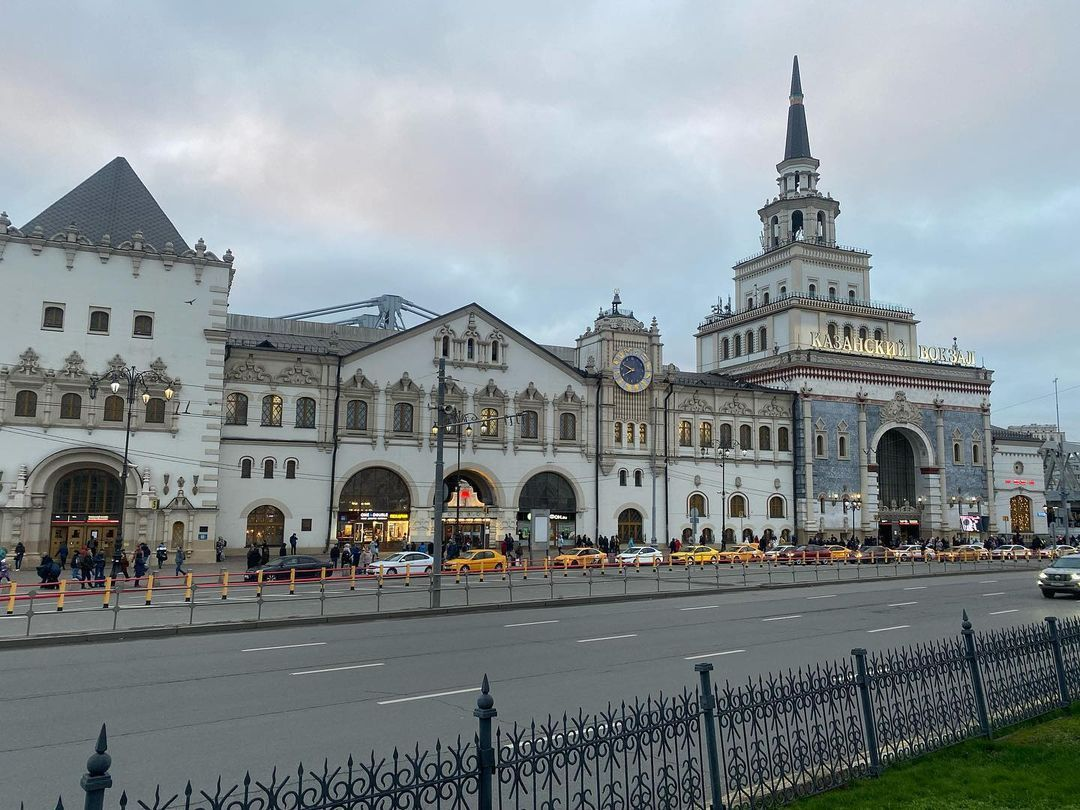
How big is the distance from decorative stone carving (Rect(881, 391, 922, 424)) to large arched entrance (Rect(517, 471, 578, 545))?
28690 millimetres

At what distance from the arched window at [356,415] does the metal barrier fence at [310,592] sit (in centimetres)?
1189

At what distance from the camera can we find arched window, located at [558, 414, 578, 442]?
54.2 metres

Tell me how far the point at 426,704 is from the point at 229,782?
3.71 metres

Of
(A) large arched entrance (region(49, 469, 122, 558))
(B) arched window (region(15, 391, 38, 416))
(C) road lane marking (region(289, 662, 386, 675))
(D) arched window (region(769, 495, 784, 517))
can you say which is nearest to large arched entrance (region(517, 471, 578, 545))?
(D) arched window (region(769, 495, 784, 517))

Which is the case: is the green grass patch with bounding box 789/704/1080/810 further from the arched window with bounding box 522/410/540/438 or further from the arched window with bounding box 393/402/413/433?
the arched window with bounding box 522/410/540/438

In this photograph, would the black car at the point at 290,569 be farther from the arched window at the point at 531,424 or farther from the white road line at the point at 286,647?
the arched window at the point at 531,424

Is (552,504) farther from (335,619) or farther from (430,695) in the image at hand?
(430,695)

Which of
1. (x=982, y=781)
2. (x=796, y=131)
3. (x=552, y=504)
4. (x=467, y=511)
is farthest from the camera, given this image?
(x=796, y=131)

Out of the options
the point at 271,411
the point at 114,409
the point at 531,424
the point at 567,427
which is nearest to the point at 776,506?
the point at 567,427

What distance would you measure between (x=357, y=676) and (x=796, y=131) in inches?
2869

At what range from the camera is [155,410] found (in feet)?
137

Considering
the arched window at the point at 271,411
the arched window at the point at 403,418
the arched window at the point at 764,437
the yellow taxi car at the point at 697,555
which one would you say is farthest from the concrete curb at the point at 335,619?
the arched window at the point at 764,437

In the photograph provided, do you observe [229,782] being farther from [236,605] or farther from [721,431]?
[721,431]

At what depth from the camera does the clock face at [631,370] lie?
5591cm
